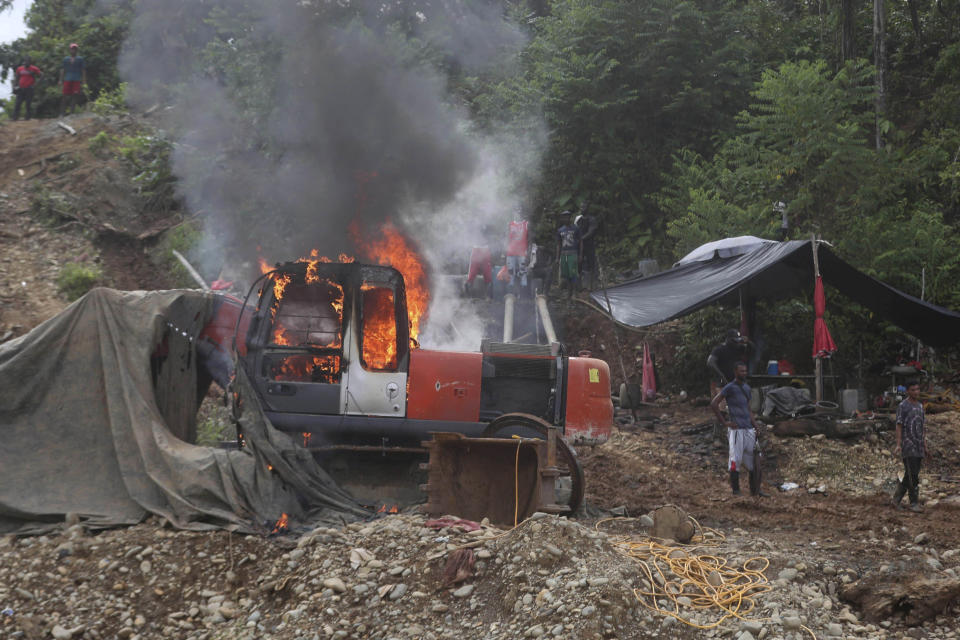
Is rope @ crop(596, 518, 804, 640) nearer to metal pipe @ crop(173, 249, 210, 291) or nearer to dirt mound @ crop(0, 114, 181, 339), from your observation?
metal pipe @ crop(173, 249, 210, 291)

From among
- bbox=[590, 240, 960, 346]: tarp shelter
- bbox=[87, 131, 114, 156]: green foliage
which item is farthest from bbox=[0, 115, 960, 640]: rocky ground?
bbox=[87, 131, 114, 156]: green foliage

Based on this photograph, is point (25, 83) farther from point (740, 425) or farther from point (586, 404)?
point (740, 425)

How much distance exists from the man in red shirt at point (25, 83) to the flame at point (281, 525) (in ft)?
67.3

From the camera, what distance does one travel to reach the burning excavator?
8016mm

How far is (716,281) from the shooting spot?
41.0ft

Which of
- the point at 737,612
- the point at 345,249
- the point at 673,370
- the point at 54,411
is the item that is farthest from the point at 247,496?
the point at 673,370

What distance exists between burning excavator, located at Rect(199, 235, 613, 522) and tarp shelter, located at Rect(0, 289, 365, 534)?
1.44ft

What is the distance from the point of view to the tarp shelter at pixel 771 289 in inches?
472

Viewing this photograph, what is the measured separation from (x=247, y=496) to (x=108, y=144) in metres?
16.6

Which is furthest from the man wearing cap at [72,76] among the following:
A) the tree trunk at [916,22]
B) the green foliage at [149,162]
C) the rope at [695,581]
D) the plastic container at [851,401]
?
the rope at [695,581]

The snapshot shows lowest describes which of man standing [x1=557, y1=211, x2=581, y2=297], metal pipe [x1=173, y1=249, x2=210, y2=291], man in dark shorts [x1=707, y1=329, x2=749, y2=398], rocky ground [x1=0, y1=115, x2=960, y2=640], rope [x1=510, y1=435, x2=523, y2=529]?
rocky ground [x1=0, y1=115, x2=960, y2=640]

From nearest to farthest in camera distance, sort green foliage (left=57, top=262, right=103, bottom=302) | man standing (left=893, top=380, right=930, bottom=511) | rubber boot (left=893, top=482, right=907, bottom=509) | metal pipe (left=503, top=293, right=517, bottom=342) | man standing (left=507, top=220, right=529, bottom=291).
Result: 1. man standing (left=893, top=380, right=930, bottom=511)
2. rubber boot (left=893, top=482, right=907, bottom=509)
3. metal pipe (left=503, top=293, right=517, bottom=342)
4. green foliage (left=57, top=262, right=103, bottom=302)
5. man standing (left=507, top=220, right=529, bottom=291)

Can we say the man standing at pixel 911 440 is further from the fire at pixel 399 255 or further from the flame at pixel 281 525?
the flame at pixel 281 525

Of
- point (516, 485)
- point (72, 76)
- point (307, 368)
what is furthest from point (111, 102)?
point (516, 485)
